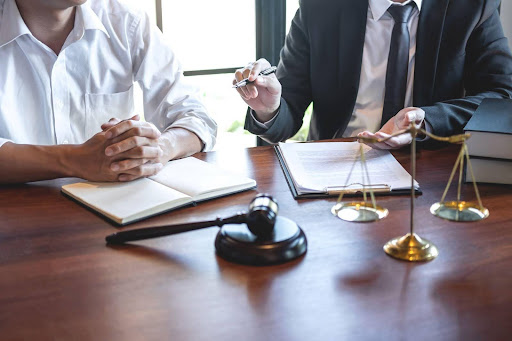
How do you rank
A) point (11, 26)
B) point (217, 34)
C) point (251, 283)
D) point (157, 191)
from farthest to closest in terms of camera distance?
point (217, 34) → point (11, 26) → point (157, 191) → point (251, 283)

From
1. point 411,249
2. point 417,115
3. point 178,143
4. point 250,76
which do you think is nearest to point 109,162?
point 178,143

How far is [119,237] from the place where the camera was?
1.07 meters

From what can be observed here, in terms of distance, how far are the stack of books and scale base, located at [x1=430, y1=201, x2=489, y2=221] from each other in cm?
31

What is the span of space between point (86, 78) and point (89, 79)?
1 cm

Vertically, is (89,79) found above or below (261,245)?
above

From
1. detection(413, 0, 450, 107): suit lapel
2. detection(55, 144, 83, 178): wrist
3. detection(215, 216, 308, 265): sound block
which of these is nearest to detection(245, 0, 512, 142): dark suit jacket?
detection(413, 0, 450, 107): suit lapel

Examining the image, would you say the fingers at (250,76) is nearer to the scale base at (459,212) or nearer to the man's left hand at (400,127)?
the man's left hand at (400,127)

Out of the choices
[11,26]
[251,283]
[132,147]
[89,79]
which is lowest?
[251,283]

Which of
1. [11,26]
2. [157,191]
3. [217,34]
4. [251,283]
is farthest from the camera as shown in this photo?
[217,34]

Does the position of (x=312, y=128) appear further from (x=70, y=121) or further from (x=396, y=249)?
(x=396, y=249)

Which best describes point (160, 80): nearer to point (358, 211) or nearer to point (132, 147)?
point (132, 147)

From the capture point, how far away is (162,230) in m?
1.08

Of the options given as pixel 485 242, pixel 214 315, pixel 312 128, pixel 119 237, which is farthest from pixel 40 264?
pixel 312 128

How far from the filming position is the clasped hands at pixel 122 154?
1.39 metres
